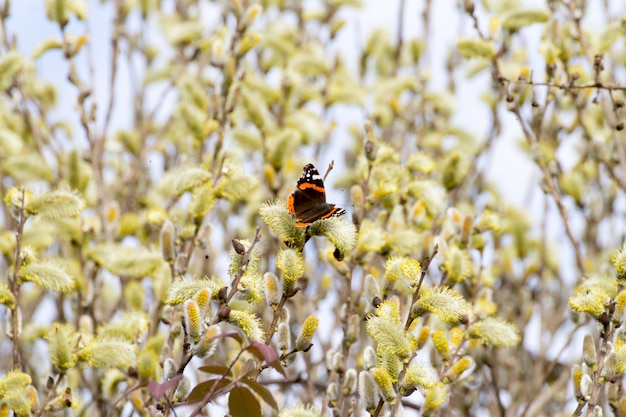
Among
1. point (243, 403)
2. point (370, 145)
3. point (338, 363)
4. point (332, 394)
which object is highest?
point (370, 145)

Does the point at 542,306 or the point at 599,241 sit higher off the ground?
the point at 599,241

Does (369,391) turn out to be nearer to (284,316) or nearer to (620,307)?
(284,316)

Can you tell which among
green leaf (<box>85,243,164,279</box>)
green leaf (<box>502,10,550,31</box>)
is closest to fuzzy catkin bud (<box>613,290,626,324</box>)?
green leaf (<box>85,243,164,279</box>)

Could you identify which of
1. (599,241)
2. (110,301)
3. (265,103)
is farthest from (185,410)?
(599,241)

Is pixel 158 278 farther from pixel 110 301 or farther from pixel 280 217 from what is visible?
pixel 110 301

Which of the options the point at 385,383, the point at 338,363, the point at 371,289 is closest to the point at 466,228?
the point at 371,289

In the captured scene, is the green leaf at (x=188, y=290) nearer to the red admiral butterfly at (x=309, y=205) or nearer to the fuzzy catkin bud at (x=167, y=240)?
the red admiral butterfly at (x=309, y=205)

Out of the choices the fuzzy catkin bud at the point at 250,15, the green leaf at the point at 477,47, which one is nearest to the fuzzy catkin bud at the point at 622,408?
A: the green leaf at the point at 477,47
